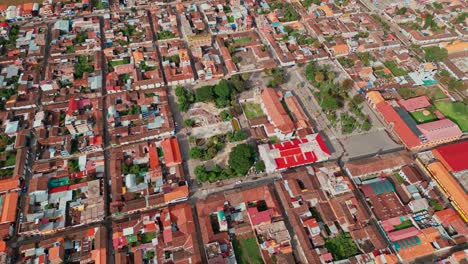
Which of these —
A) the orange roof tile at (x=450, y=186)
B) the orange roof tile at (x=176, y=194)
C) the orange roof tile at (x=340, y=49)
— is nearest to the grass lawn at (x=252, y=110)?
the orange roof tile at (x=176, y=194)

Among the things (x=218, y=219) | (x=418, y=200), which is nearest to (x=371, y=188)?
→ (x=418, y=200)

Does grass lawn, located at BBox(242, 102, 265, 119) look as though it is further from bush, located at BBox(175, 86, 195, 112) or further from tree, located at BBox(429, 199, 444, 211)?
tree, located at BBox(429, 199, 444, 211)

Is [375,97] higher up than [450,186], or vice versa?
[375,97]

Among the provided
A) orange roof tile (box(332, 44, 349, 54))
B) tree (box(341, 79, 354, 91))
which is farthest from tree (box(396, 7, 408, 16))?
tree (box(341, 79, 354, 91))

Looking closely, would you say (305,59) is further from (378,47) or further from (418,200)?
(418,200)

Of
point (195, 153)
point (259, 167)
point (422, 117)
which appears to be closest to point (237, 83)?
point (195, 153)

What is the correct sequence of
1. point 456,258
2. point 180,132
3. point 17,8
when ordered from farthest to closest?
point 17,8 → point 180,132 → point 456,258

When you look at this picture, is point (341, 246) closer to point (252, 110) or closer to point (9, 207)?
point (252, 110)
